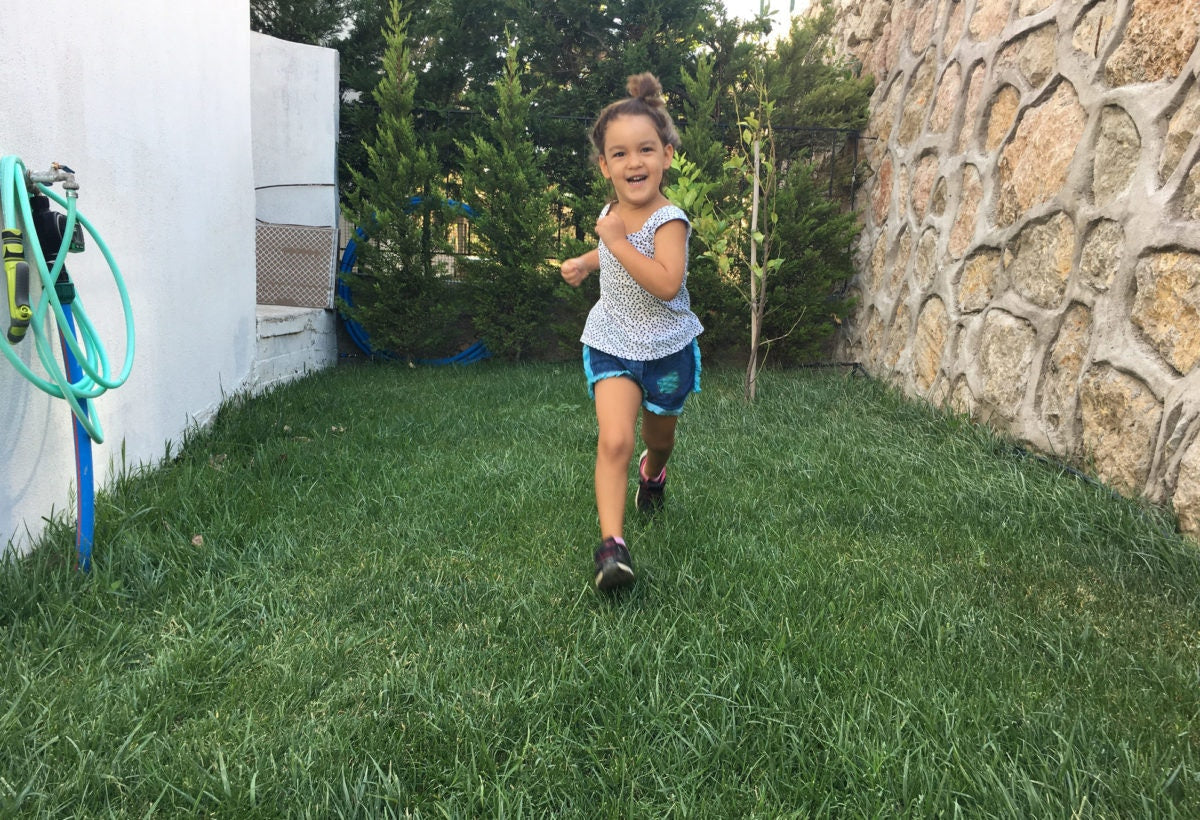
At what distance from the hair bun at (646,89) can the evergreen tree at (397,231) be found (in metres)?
3.69

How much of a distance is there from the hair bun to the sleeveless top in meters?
0.33

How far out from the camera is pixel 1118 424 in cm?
269

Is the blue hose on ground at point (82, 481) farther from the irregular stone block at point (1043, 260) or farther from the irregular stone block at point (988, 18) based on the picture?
the irregular stone block at point (988, 18)

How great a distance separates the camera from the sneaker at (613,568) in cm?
191

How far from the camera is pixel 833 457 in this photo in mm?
3297

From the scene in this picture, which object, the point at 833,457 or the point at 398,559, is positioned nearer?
the point at 398,559

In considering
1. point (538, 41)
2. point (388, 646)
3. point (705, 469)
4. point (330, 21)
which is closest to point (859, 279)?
point (705, 469)

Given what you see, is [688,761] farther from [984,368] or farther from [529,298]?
[529,298]

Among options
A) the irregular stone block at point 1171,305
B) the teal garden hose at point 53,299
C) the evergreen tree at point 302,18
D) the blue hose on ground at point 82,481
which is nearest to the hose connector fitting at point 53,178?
the teal garden hose at point 53,299

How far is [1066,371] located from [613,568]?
218 cm

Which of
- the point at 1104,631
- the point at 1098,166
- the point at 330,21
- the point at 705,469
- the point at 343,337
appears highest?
the point at 330,21

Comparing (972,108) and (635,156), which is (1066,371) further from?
(635,156)

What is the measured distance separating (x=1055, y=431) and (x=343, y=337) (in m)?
5.20

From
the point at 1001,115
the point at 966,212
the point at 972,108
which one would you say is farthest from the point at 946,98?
the point at 966,212
